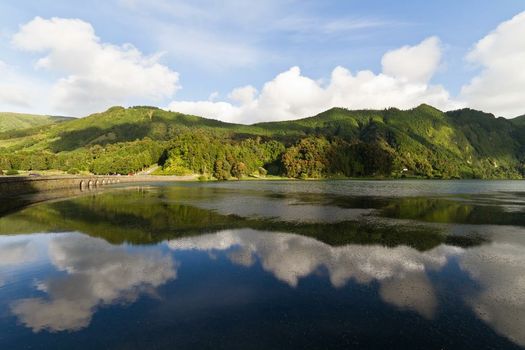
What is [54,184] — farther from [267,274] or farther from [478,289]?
[478,289]

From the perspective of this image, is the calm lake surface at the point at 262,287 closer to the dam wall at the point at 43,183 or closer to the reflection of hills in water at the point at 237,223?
the reflection of hills in water at the point at 237,223

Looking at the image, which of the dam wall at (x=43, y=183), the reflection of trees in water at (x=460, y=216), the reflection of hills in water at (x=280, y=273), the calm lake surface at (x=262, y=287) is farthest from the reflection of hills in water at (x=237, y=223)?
the dam wall at (x=43, y=183)

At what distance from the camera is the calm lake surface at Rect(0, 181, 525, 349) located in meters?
14.9

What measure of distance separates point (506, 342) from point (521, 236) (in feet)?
95.4

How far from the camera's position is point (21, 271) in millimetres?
24656

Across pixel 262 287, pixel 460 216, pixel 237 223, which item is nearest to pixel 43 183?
pixel 237 223

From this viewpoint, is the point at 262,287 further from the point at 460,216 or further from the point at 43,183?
the point at 43,183

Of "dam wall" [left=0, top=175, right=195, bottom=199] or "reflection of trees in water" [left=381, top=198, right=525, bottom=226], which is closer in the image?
"reflection of trees in water" [left=381, top=198, right=525, bottom=226]

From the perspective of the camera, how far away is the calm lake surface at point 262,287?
48.8 ft

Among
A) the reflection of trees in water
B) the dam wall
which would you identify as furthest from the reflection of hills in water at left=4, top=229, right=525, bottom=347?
the dam wall

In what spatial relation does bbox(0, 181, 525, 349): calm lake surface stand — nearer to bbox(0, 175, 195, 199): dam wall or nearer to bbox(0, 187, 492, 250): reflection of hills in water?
bbox(0, 187, 492, 250): reflection of hills in water

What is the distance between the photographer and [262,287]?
68.4ft

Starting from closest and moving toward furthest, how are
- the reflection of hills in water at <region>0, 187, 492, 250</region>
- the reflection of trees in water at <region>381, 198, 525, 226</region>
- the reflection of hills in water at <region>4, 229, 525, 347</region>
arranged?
the reflection of hills in water at <region>4, 229, 525, 347</region> → the reflection of hills in water at <region>0, 187, 492, 250</region> → the reflection of trees in water at <region>381, 198, 525, 226</region>

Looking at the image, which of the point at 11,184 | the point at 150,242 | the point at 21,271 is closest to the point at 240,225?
the point at 150,242
